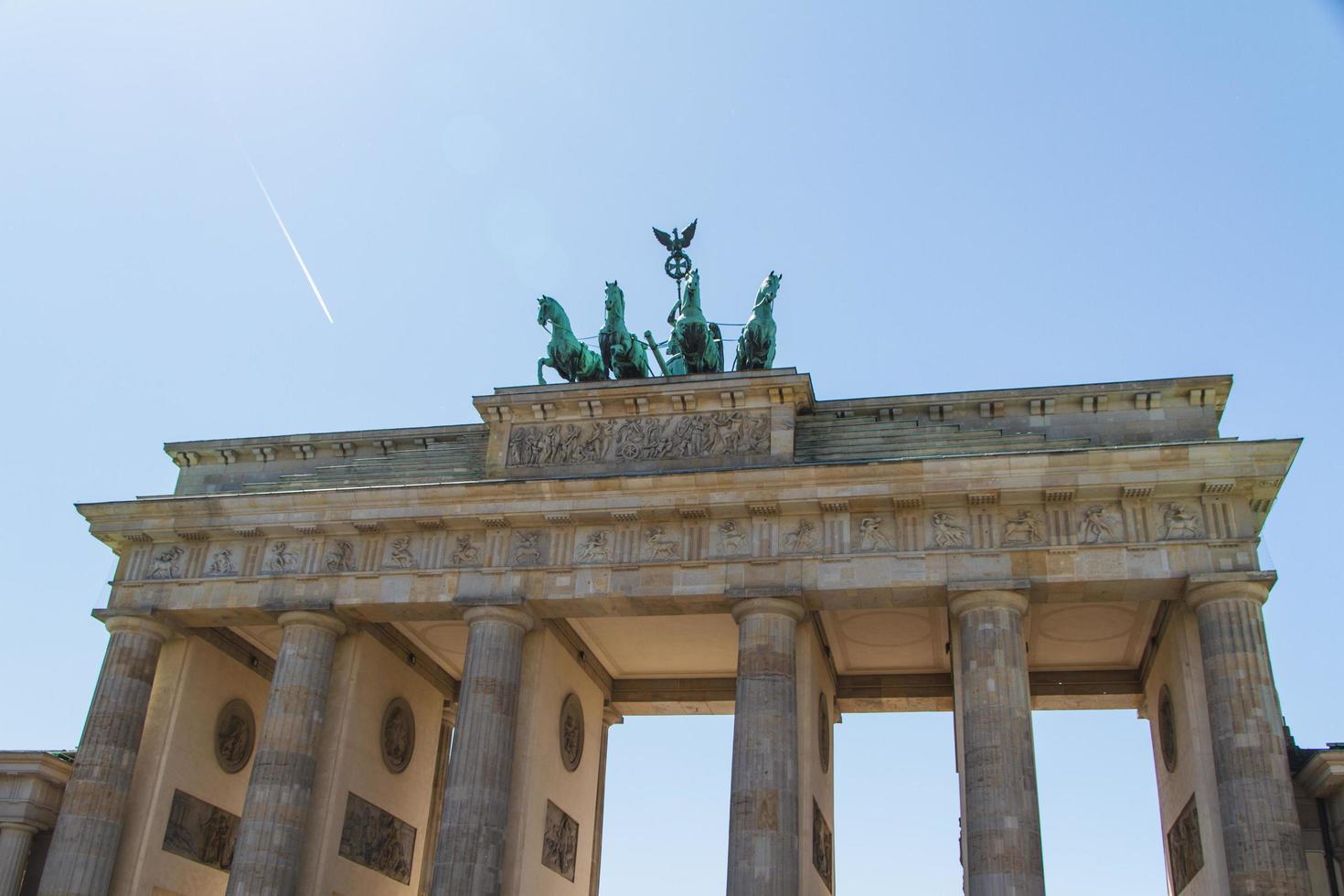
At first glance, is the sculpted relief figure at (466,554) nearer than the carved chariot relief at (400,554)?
Yes

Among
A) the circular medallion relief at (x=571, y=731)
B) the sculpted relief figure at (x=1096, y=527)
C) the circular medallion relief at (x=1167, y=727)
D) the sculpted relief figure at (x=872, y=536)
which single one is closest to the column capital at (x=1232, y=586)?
the sculpted relief figure at (x=1096, y=527)

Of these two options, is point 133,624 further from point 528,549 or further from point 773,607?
point 773,607

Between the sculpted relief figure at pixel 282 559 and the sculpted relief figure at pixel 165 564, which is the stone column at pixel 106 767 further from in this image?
the sculpted relief figure at pixel 282 559

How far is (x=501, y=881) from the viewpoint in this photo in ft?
80.8

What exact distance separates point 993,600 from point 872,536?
268 cm

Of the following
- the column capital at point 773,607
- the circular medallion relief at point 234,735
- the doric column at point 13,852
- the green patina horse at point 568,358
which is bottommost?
the doric column at point 13,852

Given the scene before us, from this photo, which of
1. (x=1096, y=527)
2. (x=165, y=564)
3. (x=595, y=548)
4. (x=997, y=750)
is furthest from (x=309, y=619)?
(x=1096, y=527)

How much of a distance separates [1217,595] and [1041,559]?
3203 mm

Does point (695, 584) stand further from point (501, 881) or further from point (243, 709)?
point (243, 709)

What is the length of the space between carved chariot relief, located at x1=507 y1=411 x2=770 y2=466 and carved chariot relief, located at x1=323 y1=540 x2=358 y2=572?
403cm

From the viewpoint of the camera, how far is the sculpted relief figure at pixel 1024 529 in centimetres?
2441

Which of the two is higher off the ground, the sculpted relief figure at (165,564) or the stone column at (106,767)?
the sculpted relief figure at (165,564)

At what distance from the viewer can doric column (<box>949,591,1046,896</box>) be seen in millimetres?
21609

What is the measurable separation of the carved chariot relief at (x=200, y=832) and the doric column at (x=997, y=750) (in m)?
15.9
